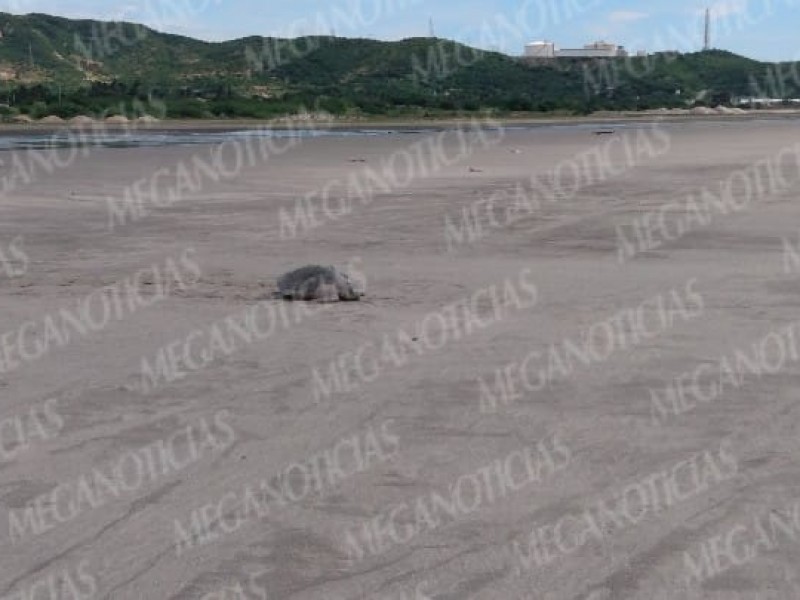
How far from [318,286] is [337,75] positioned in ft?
390

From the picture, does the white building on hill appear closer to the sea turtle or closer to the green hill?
the green hill

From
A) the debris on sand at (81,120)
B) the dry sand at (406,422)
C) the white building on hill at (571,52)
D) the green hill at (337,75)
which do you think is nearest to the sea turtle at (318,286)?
the dry sand at (406,422)

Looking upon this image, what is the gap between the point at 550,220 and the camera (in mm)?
14773

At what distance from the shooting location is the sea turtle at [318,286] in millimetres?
9062

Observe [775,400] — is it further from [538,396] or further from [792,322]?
[792,322]

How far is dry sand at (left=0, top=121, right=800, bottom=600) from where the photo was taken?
4.15m

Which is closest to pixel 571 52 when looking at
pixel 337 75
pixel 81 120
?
pixel 337 75

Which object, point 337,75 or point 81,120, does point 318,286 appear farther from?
point 337,75

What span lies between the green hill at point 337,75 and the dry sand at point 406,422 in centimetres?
6836

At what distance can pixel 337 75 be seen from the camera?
412 feet

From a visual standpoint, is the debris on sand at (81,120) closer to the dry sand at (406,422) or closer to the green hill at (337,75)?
the green hill at (337,75)

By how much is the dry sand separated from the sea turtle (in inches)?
9.8

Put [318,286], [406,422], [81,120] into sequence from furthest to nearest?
[81,120], [318,286], [406,422]

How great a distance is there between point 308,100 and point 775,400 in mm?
82381
